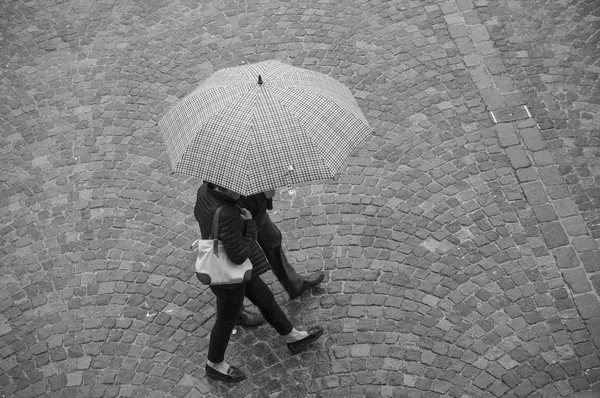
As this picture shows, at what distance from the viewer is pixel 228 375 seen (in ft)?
23.1

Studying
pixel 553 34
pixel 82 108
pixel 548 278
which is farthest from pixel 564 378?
pixel 82 108

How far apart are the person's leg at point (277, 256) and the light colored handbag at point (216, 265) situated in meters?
0.68

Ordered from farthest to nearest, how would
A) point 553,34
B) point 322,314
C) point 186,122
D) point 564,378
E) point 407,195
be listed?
point 553,34 → point 407,195 → point 322,314 → point 564,378 → point 186,122

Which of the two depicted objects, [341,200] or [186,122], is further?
[341,200]

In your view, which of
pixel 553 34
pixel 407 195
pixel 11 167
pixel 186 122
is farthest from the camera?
pixel 553 34

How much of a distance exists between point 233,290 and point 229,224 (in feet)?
2.34

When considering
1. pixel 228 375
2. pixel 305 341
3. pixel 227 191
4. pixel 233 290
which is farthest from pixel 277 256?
pixel 227 191

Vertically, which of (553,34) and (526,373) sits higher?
(553,34)

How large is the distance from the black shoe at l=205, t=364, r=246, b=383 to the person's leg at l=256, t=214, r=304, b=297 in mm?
932

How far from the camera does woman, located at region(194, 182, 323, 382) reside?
6.06 m

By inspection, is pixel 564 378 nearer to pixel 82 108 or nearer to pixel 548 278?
pixel 548 278

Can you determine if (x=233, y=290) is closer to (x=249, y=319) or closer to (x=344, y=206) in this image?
(x=249, y=319)

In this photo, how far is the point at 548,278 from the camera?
759 centimetres

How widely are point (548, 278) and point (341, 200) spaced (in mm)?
2215
